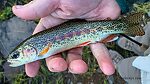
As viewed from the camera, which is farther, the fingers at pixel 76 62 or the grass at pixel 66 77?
the grass at pixel 66 77

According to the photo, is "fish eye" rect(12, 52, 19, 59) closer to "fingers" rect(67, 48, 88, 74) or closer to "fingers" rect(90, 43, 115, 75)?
"fingers" rect(67, 48, 88, 74)

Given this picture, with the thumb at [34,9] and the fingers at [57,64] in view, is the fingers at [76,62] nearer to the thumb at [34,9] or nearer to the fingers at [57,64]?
the fingers at [57,64]

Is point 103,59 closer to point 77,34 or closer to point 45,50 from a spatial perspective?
point 77,34

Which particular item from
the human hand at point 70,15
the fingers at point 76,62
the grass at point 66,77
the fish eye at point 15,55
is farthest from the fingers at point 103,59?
the grass at point 66,77

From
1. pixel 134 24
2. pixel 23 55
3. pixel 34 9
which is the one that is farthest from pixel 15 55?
pixel 134 24

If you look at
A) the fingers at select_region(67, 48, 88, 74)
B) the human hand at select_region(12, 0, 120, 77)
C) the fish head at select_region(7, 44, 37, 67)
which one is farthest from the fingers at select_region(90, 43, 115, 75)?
the fish head at select_region(7, 44, 37, 67)

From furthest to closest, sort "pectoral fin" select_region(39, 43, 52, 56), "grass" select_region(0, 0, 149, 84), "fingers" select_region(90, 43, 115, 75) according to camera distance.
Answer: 1. "grass" select_region(0, 0, 149, 84)
2. "pectoral fin" select_region(39, 43, 52, 56)
3. "fingers" select_region(90, 43, 115, 75)

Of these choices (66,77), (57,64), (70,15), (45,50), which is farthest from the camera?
(66,77)
